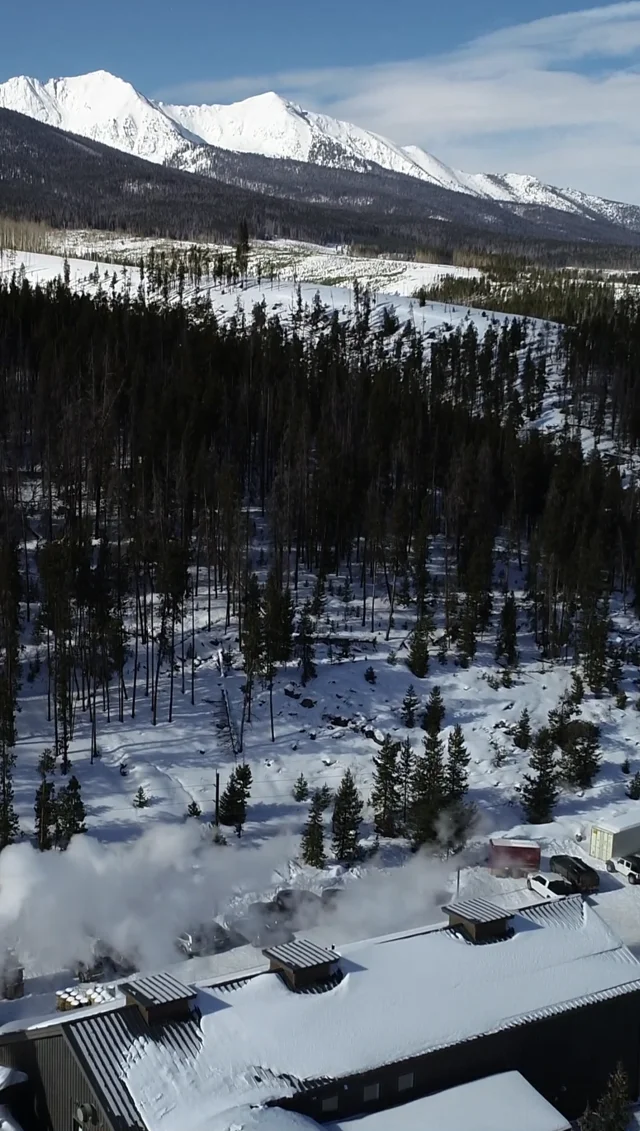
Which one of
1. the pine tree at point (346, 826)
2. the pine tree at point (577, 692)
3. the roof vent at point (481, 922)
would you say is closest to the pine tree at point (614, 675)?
the pine tree at point (577, 692)

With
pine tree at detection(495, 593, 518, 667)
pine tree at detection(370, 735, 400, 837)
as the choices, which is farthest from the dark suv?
pine tree at detection(495, 593, 518, 667)

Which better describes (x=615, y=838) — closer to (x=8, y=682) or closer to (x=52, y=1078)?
(x=52, y=1078)

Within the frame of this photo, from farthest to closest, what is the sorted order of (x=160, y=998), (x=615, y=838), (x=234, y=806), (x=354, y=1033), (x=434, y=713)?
(x=434, y=713) → (x=234, y=806) → (x=615, y=838) → (x=354, y=1033) → (x=160, y=998)

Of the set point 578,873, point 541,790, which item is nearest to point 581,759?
point 541,790

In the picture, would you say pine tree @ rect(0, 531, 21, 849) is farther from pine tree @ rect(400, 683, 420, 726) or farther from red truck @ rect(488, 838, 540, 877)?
pine tree @ rect(400, 683, 420, 726)

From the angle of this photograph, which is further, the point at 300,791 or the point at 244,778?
the point at 300,791

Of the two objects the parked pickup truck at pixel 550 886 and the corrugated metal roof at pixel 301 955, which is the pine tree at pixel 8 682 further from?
the parked pickup truck at pixel 550 886

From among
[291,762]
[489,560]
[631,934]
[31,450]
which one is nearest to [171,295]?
[31,450]

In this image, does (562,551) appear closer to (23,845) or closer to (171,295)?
(23,845)
